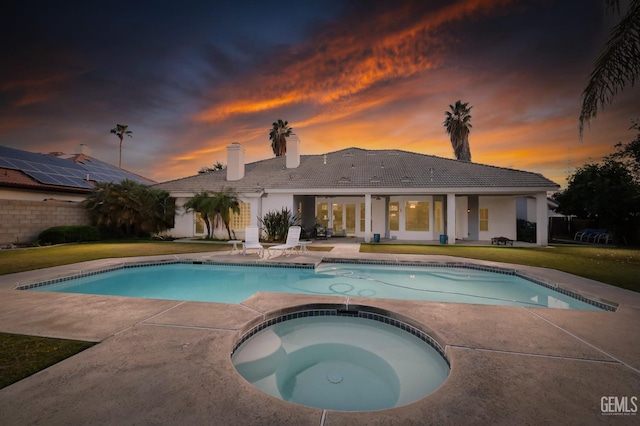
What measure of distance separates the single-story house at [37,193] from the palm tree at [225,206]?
26.1 feet

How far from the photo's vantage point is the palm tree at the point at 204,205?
16703 mm

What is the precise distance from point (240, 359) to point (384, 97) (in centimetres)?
1494

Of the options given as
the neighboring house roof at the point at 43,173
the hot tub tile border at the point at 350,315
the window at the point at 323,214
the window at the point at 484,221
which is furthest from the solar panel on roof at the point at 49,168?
the window at the point at 484,221

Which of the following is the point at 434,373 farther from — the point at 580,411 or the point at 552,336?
the point at 552,336

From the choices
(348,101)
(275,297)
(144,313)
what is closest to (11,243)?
(144,313)

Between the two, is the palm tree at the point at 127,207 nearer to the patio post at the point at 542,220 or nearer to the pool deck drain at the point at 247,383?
the pool deck drain at the point at 247,383

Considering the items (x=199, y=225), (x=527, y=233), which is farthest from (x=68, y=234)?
(x=527, y=233)

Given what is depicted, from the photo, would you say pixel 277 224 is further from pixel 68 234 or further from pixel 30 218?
pixel 30 218

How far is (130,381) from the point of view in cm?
257

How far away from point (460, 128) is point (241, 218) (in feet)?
89.8

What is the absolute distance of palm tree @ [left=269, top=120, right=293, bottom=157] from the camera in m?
35.4

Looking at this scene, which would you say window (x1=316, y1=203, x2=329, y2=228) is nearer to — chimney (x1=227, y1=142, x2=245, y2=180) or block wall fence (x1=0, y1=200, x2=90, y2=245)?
chimney (x1=227, y1=142, x2=245, y2=180)

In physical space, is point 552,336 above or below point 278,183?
below

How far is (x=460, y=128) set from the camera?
3197 centimetres
